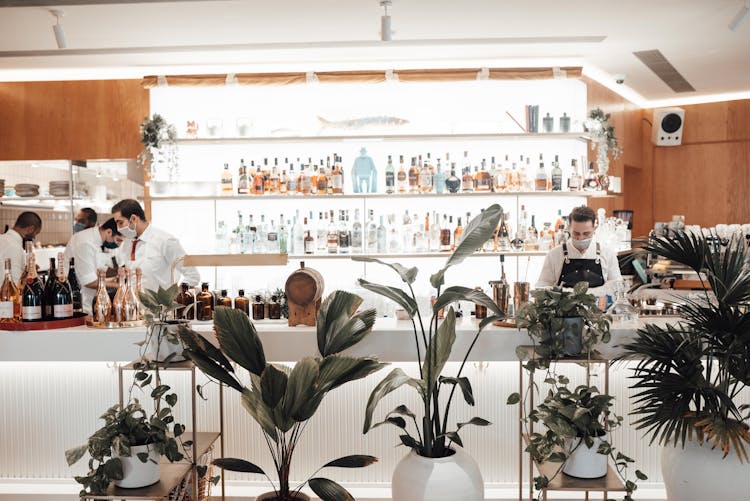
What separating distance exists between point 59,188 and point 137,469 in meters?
3.81

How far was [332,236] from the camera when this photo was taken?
202 inches

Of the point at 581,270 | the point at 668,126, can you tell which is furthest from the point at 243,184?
the point at 668,126

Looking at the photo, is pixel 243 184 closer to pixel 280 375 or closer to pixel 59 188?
pixel 59 188

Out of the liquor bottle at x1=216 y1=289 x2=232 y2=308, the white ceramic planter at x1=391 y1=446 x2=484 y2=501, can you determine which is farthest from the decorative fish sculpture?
the white ceramic planter at x1=391 y1=446 x2=484 y2=501

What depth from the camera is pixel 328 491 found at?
2428 millimetres

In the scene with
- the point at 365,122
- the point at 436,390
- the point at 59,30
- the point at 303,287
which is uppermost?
the point at 59,30

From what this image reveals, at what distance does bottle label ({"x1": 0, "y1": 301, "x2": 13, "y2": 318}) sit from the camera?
318 centimetres

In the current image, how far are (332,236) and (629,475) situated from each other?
8.72 feet

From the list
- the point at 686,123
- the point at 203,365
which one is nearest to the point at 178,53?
the point at 203,365

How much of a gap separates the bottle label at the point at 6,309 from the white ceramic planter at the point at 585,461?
2.59 metres

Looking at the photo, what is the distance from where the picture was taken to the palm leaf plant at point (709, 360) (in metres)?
2.46

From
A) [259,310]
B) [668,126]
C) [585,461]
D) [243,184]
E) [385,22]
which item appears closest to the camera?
[585,461]

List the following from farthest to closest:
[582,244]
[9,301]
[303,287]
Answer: [582,244]
[9,301]
[303,287]

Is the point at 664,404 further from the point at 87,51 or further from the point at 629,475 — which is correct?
the point at 87,51
